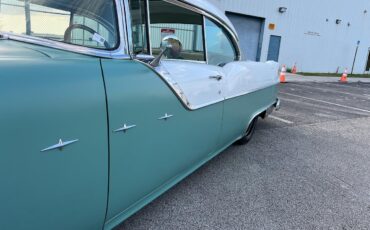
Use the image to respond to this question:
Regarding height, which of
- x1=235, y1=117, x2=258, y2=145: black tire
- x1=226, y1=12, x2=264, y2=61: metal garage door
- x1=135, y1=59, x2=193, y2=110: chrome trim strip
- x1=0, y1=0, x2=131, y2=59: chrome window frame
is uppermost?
x1=226, y1=12, x2=264, y2=61: metal garage door

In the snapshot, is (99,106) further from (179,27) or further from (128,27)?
(179,27)

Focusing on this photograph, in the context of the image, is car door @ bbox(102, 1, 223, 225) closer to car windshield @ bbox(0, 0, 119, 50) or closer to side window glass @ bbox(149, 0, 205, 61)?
side window glass @ bbox(149, 0, 205, 61)

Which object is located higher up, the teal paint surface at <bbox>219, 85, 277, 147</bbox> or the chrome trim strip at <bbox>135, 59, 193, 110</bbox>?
the chrome trim strip at <bbox>135, 59, 193, 110</bbox>

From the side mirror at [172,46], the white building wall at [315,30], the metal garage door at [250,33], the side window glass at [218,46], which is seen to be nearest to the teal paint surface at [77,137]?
the side mirror at [172,46]

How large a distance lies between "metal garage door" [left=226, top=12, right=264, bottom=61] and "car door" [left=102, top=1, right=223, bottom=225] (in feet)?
41.8

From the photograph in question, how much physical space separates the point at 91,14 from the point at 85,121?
2.61 ft

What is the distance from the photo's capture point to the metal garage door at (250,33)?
14.5 m

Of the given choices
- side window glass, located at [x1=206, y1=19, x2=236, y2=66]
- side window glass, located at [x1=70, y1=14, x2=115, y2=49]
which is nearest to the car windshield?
side window glass, located at [x1=70, y1=14, x2=115, y2=49]

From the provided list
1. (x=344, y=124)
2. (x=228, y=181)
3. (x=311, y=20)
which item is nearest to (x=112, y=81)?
(x=228, y=181)

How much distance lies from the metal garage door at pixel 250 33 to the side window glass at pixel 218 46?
11406mm

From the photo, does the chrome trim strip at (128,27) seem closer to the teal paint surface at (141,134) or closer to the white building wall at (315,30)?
the teal paint surface at (141,134)

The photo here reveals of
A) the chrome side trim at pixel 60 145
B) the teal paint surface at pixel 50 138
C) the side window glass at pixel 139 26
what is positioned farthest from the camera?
the side window glass at pixel 139 26

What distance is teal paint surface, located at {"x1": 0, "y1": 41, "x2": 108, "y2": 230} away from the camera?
113 cm

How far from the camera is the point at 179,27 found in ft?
8.36
